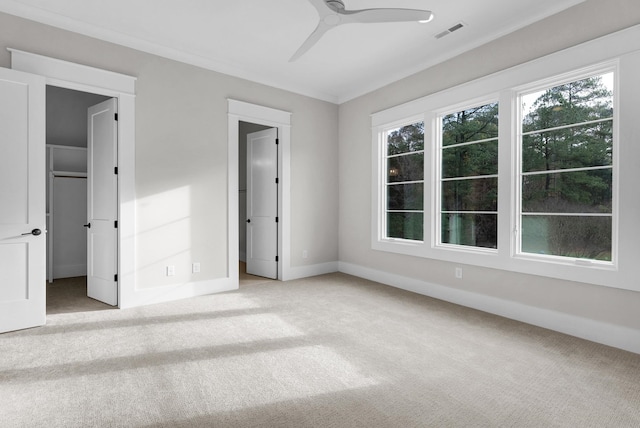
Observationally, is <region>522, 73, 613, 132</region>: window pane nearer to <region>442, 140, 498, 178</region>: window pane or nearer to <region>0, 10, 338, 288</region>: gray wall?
<region>442, 140, 498, 178</region>: window pane

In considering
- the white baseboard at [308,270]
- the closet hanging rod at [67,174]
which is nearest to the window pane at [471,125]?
the white baseboard at [308,270]

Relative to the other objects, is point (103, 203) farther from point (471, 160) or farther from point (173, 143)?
point (471, 160)

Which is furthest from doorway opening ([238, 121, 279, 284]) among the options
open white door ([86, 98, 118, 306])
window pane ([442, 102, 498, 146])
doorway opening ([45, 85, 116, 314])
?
window pane ([442, 102, 498, 146])

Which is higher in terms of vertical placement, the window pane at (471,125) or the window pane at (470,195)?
the window pane at (471,125)

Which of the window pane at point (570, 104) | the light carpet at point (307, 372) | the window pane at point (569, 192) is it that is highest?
the window pane at point (570, 104)

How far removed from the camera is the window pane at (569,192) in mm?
2926

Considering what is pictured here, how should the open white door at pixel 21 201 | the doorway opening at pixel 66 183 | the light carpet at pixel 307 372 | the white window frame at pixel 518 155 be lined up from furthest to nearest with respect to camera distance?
the doorway opening at pixel 66 183 < the open white door at pixel 21 201 < the white window frame at pixel 518 155 < the light carpet at pixel 307 372

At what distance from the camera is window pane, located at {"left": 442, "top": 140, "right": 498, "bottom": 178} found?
12.2 ft

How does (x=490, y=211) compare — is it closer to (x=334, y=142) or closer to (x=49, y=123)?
(x=334, y=142)

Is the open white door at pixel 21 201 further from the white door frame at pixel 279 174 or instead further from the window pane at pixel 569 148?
the window pane at pixel 569 148

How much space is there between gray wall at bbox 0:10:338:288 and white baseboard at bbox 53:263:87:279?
2.42 meters

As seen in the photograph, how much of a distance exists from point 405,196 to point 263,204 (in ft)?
7.24

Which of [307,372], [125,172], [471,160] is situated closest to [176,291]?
[125,172]

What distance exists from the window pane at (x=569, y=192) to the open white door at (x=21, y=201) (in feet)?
15.5
